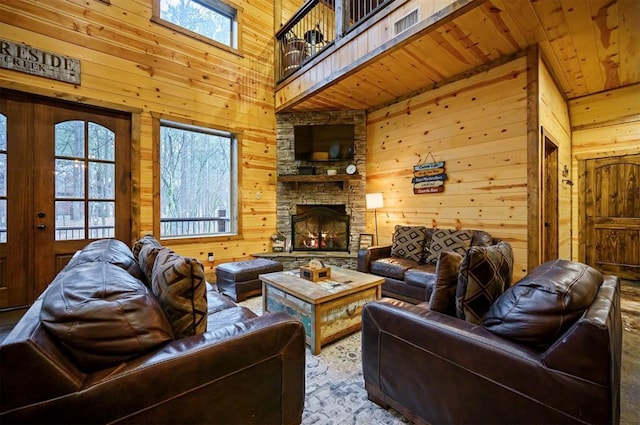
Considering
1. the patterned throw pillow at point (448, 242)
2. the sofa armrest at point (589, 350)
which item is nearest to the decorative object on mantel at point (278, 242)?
the patterned throw pillow at point (448, 242)

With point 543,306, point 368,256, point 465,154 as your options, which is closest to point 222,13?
point 465,154

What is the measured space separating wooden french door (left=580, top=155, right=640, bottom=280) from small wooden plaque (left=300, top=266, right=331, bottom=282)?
464 centimetres

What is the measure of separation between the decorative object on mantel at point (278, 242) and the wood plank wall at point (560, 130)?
3.76m

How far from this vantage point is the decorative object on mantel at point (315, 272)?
2.53 m

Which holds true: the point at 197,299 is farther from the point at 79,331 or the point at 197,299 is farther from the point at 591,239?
the point at 591,239

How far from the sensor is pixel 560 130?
3.94m

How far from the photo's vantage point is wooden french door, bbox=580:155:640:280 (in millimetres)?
4160

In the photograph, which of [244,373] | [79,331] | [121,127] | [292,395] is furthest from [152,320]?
[121,127]

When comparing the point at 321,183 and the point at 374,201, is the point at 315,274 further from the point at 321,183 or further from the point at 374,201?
the point at 321,183

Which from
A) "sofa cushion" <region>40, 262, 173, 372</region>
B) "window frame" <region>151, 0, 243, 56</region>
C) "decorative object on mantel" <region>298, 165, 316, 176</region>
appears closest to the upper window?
"window frame" <region>151, 0, 243, 56</region>

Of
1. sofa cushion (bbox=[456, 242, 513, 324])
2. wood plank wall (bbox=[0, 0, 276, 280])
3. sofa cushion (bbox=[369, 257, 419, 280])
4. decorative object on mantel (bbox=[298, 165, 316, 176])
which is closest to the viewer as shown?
sofa cushion (bbox=[456, 242, 513, 324])

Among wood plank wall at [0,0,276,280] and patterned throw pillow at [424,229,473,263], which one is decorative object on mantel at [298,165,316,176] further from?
patterned throw pillow at [424,229,473,263]

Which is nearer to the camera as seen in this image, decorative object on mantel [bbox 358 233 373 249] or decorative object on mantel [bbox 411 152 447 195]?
decorative object on mantel [bbox 411 152 447 195]

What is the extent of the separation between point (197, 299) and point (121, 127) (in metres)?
3.35
